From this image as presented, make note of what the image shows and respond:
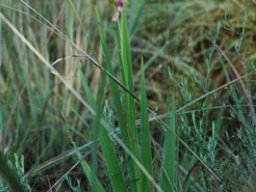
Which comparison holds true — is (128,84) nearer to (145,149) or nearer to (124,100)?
(145,149)

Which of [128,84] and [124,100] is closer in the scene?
[128,84]

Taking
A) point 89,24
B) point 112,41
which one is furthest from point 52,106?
point 112,41

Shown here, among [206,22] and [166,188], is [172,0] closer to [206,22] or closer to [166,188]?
[206,22]

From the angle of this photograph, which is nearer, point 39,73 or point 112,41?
point 39,73

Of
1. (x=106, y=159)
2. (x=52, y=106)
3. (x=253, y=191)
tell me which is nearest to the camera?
(x=253, y=191)

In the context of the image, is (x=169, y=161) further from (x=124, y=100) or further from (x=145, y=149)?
(x=124, y=100)

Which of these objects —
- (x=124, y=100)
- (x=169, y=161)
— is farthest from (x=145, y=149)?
(x=124, y=100)

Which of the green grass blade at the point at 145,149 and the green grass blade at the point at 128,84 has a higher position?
the green grass blade at the point at 128,84

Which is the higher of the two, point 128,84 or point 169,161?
point 128,84
